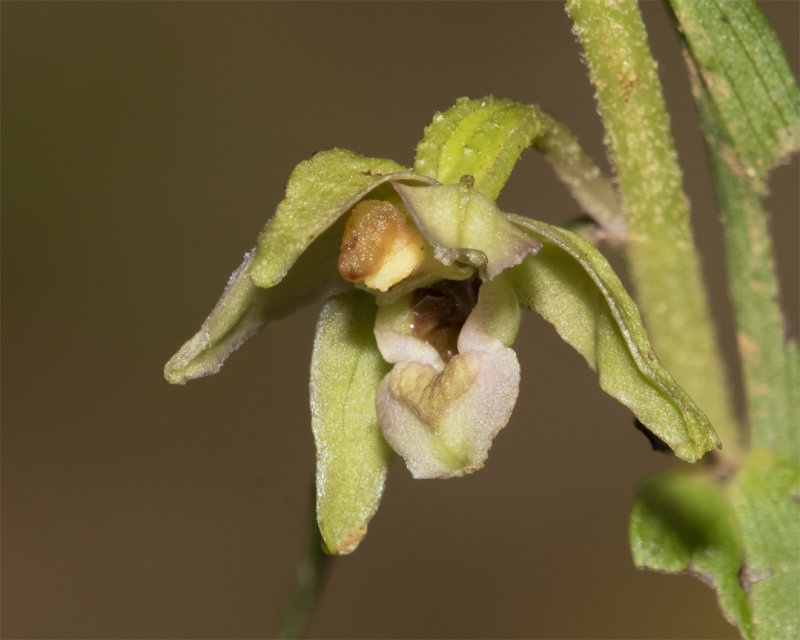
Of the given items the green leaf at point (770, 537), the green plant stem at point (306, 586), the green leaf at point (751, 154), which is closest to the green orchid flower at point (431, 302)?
the green leaf at point (751, 154)

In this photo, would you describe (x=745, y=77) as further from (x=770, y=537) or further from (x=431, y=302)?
(x=770, y=537)

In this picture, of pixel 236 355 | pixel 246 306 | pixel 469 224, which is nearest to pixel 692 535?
pixel 469 224

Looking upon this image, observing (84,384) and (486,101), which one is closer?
(486,101)

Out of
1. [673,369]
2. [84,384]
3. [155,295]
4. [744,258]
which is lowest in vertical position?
[84,384]

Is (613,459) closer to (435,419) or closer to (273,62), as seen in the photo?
(273,62)

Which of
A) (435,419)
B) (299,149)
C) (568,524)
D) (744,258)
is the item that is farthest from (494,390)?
(299,149)

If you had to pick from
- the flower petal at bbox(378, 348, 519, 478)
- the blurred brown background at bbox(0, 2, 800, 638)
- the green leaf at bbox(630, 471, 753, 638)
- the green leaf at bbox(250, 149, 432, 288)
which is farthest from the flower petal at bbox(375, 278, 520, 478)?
the blurred brown background at bbox(0, 2, 800, 638)
